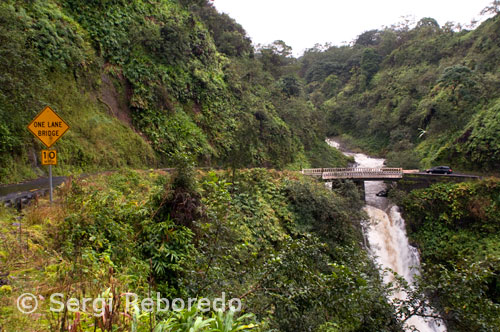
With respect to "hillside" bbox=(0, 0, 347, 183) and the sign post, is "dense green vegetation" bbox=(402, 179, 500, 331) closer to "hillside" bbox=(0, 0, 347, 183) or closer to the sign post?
"hillside" bbox=(0, 0, 347, 183)

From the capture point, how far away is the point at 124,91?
16062 mm

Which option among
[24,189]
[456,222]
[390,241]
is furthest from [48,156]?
[456,222]

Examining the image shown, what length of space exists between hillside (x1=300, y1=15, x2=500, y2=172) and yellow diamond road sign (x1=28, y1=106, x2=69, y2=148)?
27680 millimetres

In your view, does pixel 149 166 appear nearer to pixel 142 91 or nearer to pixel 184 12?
pixel 142 91

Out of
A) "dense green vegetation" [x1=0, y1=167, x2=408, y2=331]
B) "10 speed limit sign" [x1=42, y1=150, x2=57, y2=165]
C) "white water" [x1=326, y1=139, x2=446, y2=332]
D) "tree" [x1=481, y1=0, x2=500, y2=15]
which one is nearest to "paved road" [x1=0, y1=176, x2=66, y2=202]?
"dense green vegetation" [x1=0, y1=167, x2=408, y2=331]

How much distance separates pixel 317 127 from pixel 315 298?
33.1 meters

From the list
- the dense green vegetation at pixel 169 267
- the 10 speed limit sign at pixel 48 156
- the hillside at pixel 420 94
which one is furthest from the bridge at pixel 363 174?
the 10 speed limit sign at pixel 48 156

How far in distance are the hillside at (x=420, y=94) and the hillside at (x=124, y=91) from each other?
15.2 m

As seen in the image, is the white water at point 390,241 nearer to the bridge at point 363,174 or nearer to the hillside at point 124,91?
the bridge at point 363,174

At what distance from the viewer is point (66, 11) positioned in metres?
14.7

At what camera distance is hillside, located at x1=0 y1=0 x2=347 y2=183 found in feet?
30.8

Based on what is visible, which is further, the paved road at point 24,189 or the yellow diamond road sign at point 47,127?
the paved road at point 24,189

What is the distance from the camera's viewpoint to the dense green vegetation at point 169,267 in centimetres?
344

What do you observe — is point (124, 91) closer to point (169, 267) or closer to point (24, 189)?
point (24, 189)
